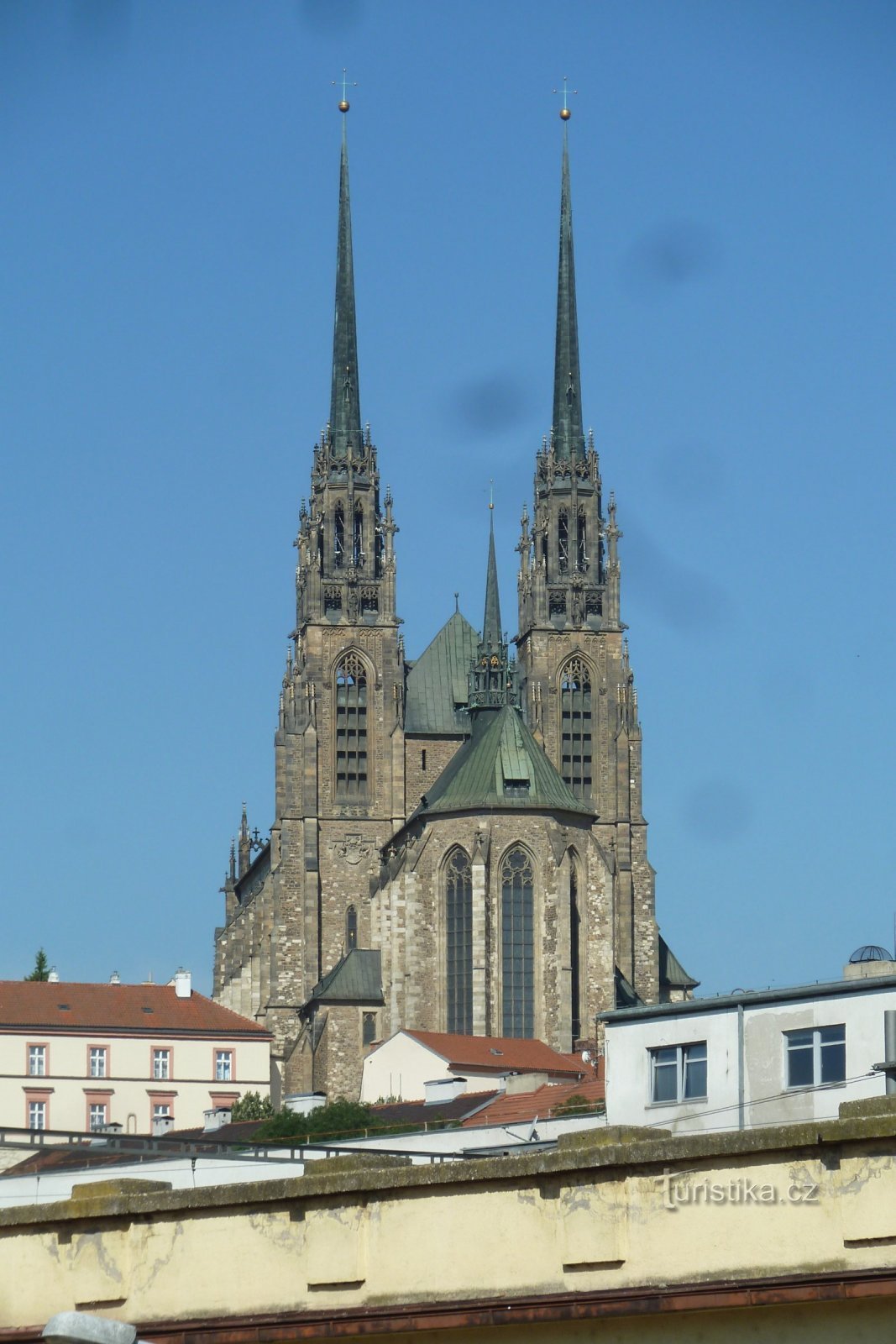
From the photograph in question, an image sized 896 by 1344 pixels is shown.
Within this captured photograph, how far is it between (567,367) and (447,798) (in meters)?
21.8

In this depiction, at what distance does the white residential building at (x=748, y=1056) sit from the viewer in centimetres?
3472

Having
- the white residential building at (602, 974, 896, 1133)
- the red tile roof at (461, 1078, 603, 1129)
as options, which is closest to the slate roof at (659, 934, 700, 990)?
the red tile roof at (461, 1078, 603, 1129)

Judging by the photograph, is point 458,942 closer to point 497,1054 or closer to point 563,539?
point 497,1054

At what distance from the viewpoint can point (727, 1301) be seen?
60.3ft

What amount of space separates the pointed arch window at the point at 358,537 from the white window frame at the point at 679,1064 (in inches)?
2852

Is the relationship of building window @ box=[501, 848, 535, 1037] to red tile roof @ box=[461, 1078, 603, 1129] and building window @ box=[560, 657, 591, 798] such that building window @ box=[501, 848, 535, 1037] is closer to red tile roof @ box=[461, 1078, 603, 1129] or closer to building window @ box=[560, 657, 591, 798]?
building window @ box=[560, 657, 591, 798]

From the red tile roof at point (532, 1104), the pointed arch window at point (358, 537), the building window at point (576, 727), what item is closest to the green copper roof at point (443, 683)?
the building window at point (576, 727)

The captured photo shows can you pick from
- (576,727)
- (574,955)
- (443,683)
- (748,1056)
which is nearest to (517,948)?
(574,955)

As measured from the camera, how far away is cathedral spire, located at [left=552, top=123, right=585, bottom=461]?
11200cm

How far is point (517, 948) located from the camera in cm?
9800

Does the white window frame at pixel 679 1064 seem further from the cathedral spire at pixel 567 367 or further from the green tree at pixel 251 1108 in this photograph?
the cathedral spire at pixel 567 367

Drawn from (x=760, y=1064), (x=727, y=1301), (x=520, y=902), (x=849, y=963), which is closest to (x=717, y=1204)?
(x=727, y=1301)

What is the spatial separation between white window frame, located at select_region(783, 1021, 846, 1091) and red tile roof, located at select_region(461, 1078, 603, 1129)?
16495 millimetres

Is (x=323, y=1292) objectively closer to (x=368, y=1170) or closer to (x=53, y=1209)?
(x=368, y=1170)
